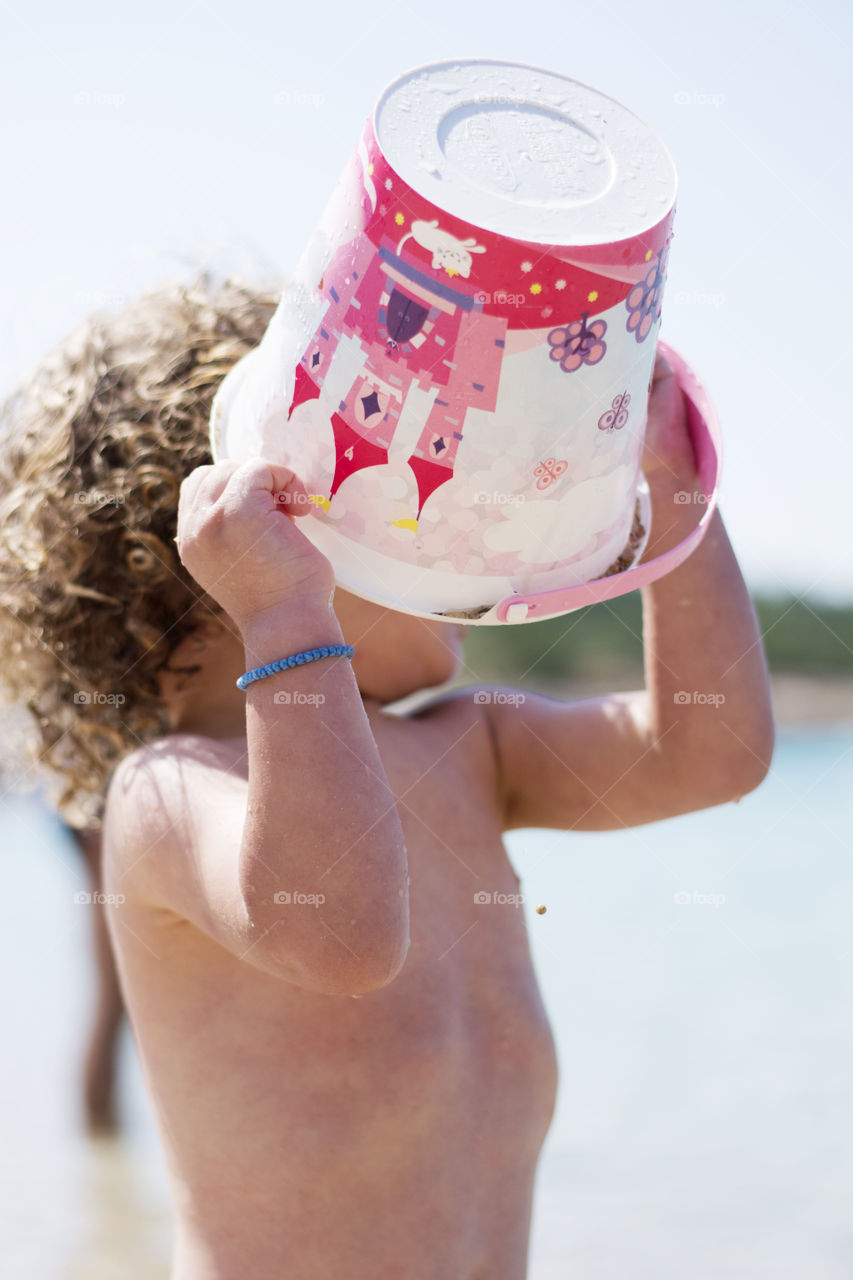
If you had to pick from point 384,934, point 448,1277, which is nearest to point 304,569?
point 384,934

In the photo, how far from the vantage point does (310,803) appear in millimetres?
920

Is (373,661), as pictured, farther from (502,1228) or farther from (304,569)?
(502,1228)

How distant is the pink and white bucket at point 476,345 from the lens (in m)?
0.90

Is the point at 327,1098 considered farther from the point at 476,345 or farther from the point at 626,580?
the point at 476,345

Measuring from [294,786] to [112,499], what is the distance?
2.06 ft

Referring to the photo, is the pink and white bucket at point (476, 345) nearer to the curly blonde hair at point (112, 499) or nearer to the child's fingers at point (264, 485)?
the child's fingers at point (264, 485)

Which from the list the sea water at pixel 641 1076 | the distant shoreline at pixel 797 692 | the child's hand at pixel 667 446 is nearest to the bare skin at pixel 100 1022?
the sea water at pixel 641 1076

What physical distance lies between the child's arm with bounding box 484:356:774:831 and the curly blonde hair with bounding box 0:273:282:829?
1.56 feet

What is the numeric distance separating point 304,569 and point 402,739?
1.41ft

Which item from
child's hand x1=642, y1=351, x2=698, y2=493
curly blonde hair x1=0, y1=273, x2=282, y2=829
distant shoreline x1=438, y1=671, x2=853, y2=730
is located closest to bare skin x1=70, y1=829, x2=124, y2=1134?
curly blonde hair x1=0, y1=273, x2=282, y2=829

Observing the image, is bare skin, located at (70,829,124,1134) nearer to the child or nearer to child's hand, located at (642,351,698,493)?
the child

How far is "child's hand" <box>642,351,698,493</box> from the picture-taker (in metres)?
1.32

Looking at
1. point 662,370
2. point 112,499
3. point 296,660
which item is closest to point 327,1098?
point 296,660

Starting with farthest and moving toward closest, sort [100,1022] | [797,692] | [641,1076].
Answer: [797,692], [641,1076], [100,1022]
